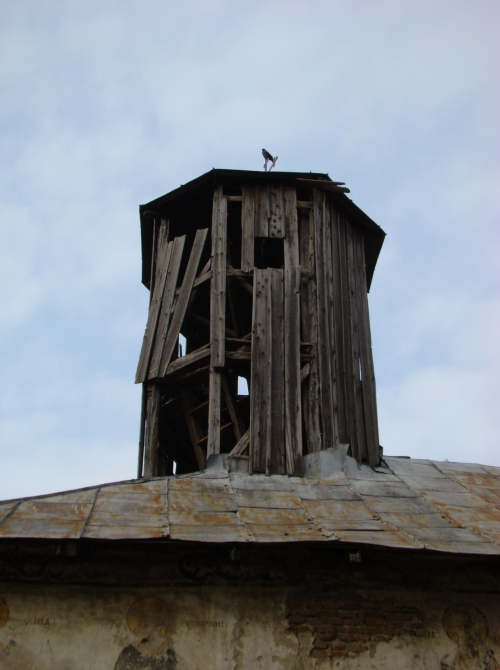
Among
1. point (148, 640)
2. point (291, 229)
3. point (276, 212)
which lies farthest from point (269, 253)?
point (148, 640)

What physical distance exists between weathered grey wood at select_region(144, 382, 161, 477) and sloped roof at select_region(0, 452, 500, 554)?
144cm

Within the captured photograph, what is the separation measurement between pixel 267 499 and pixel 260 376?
2162mm

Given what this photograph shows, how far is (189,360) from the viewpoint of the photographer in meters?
9.74

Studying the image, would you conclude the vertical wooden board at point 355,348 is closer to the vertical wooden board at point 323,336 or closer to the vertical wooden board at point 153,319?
the vertical wooden board at point 323,336

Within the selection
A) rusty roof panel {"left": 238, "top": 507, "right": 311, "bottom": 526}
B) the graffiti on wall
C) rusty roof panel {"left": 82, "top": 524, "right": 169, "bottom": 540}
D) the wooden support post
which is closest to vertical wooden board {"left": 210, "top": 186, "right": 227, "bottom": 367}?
the wooden support post

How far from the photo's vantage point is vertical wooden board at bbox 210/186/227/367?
375 inches

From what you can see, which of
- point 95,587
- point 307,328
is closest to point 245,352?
point 307,328

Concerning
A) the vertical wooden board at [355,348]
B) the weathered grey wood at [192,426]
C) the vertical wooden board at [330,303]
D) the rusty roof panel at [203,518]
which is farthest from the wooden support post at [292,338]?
the rusty roof panel at [203,518]

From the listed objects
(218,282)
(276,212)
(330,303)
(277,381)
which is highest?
(276,212)

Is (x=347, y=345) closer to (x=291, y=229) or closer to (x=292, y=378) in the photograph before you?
(x=292, y=378)

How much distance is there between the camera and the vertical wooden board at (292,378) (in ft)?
28.5

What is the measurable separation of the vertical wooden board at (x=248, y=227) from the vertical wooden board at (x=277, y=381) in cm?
42

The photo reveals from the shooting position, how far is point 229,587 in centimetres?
678

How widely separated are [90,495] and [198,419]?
392 centimetres
